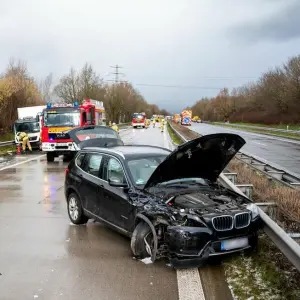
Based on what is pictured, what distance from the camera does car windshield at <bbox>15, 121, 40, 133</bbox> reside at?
2797cm

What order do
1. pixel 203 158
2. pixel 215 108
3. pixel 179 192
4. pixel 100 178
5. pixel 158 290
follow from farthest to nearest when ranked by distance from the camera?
pixel 215 108
pixel 100 178
pixel 203 158
pixel 179 192
pixel 158 290

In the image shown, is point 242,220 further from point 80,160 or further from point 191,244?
point 80,160

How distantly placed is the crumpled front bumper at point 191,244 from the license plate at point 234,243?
2.1 inches

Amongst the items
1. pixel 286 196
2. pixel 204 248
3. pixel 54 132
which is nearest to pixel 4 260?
pixel 204 248

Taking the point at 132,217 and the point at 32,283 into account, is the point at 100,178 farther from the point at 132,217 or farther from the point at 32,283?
the point at 32,283

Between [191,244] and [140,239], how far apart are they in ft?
2.97

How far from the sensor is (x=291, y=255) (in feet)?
14.3

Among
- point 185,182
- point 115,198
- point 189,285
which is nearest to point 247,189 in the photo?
point 185,182

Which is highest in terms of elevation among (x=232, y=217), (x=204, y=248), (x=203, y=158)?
(x=203, y=158)

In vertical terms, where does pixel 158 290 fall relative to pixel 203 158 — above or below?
below

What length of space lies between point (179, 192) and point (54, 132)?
1531 centimetres

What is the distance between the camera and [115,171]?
6.57 m

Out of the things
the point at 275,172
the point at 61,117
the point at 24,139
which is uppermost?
the point at 61,117

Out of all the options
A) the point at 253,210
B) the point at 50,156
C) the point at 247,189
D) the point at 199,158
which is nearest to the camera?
the point at 253,210
